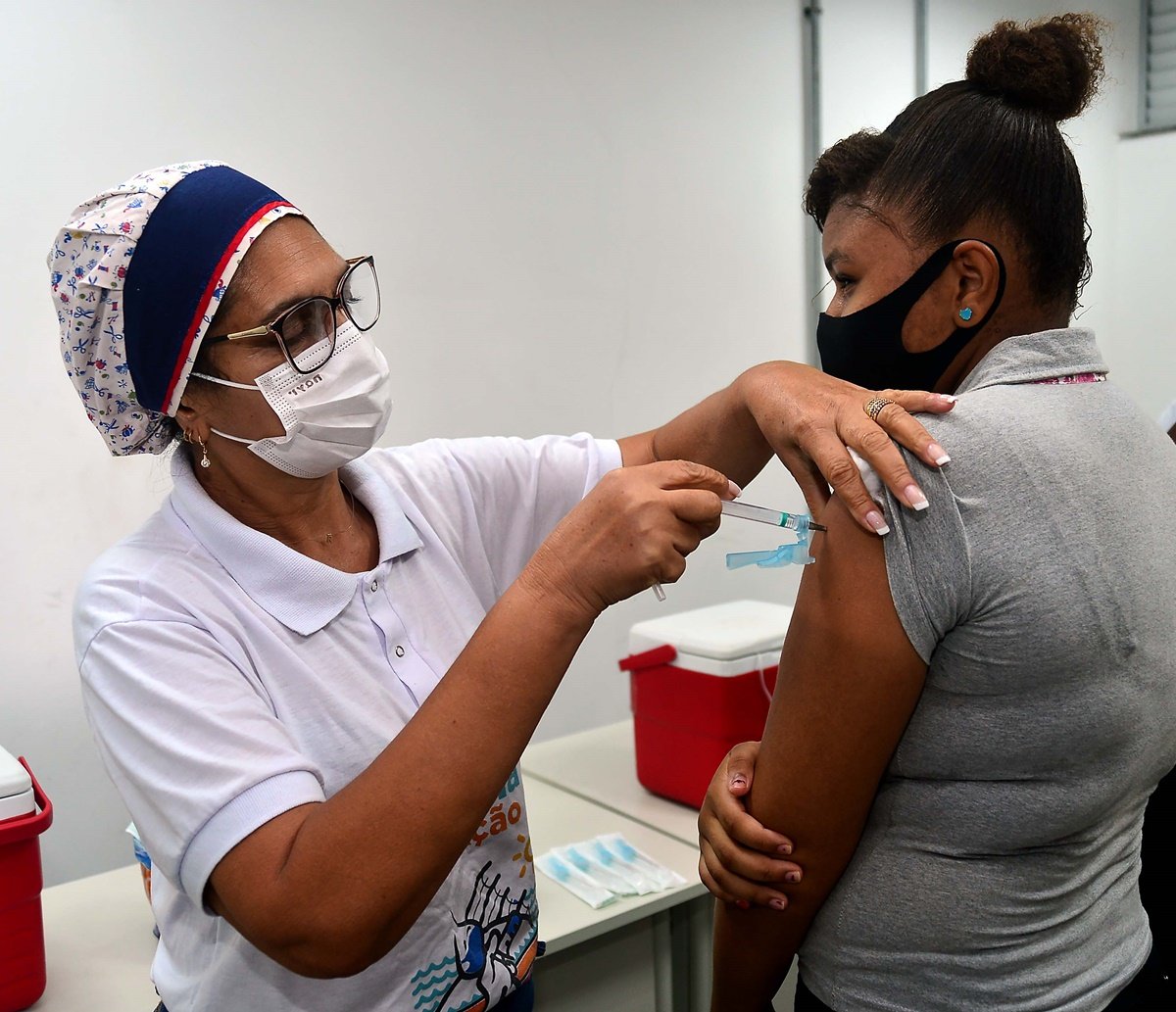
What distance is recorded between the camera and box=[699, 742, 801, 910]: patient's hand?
1.08m

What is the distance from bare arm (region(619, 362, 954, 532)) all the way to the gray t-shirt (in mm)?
30

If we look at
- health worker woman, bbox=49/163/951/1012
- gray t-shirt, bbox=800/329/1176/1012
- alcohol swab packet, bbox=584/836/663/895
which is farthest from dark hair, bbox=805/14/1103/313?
alcohol swab packet, bbox=584/836/663/895

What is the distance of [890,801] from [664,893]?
82 centimetres

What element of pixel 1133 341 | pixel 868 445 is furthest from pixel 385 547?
pixel 1133 341

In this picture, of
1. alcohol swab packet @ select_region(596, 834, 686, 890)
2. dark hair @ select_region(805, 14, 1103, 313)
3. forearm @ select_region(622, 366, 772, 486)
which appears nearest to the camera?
dark hair @ select_region(805, 14, 1103, 313)

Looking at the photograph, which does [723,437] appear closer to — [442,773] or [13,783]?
[442,773]

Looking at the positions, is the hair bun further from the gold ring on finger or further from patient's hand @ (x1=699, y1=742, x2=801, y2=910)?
patient's hand @ (x1=699, y1=742, x2=801, y2=910)

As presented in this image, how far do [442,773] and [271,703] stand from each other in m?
0.27

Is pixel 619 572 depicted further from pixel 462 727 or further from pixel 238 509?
pixel 238 509

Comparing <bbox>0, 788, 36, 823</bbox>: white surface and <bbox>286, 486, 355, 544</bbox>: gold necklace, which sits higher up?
<bbox>286, 486, 355, 544</bbox>: gold necklace

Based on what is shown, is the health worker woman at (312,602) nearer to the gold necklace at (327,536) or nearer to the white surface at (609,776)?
the gold necklace at (327,536)

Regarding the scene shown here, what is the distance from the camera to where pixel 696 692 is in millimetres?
2062

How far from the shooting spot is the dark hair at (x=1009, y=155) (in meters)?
1.06

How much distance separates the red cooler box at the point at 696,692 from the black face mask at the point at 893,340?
93 centimetres
